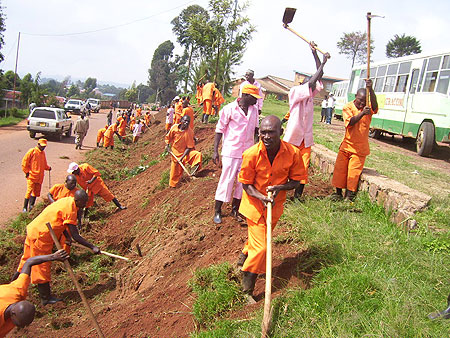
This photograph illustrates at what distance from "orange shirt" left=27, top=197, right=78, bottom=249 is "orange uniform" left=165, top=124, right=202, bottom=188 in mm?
3559

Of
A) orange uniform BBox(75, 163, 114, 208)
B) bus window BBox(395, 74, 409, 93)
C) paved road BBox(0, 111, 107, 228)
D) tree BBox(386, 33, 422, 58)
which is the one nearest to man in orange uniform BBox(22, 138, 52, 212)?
paved road BBox(0, 111, 107, 228)

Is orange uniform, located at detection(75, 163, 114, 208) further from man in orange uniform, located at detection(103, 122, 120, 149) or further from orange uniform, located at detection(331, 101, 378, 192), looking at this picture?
man in orange uniform, located at detection(103, 122, 120, 149)

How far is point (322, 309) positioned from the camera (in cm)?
317

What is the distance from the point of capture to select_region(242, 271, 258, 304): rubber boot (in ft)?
11.6

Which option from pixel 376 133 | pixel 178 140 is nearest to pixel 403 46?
pixel 376 133

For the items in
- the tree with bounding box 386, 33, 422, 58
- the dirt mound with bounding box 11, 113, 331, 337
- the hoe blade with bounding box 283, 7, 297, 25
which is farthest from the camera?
the tree with bounding box 386, 33, 422, 58

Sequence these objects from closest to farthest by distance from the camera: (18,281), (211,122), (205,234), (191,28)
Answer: (18,281) < (205,234) < (211,122) < (191,28)

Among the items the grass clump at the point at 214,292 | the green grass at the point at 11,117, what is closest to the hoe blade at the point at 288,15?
the grass clump at the point at 214,292

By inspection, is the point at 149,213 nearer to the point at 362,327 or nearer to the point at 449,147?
the point at 362,327

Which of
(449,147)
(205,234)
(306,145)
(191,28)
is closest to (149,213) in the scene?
(205,234)

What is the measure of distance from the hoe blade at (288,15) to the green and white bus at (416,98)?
6.46 meters

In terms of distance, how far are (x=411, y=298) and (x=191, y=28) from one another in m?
17.3

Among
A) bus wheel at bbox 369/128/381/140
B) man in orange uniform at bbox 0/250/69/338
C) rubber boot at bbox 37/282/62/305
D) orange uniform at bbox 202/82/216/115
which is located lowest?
rubber boot at bbox 37/282/62/305

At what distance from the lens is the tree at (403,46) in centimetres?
4444
